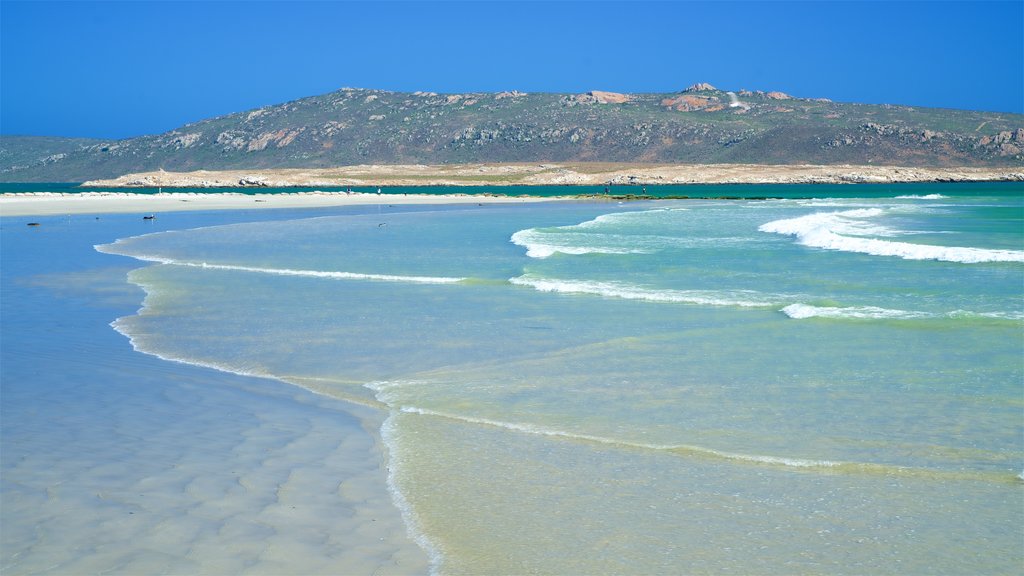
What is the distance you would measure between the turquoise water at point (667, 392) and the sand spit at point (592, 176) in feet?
299

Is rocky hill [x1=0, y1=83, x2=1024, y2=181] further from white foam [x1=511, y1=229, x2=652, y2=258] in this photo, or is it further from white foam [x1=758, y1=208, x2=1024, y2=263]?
white foam [x1=511, y1=229, x2=652, y2=258]

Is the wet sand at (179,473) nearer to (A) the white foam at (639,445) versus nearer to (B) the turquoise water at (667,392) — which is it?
(B) the turquoise water at (667,392)

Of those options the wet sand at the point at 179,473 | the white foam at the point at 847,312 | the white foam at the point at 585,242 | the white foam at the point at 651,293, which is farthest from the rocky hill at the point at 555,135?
the wet sand at the point at 179,473

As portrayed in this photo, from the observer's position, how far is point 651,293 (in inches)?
567

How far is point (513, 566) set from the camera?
4465 millimetres

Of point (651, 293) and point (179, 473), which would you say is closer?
point (179, 473)

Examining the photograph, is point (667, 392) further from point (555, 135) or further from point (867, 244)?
point (555, 135)

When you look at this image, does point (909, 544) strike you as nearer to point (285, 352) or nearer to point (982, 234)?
point (285, 352)

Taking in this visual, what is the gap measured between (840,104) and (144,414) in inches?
6670

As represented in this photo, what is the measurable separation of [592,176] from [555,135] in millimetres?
37664

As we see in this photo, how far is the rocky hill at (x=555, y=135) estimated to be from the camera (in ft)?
422

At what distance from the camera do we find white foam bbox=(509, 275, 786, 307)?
44.1 feet

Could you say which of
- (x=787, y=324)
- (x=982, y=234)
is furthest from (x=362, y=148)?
(x=787, y=324)

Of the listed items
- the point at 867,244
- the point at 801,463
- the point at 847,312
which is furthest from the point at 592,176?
the point at 801,463
